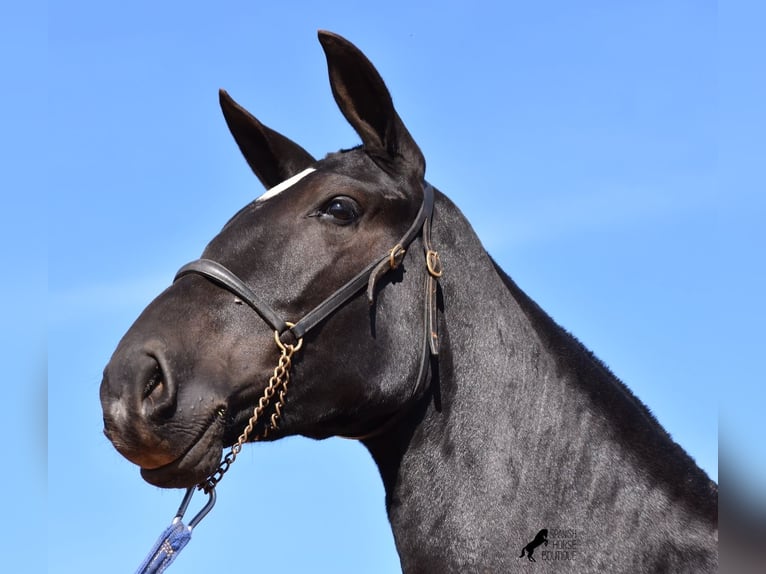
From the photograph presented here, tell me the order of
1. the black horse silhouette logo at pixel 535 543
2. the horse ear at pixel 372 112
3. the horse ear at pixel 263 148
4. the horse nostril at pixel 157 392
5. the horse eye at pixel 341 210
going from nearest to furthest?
the horse nostril at pixel 157 392 < the black horse silhouette logo at pixel 535 543 < the horse eye at pixel 341 210 < the horse ear at pixel 372 112 < the horse ear at pixel 263 148

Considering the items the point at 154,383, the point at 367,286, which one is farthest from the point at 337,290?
the point at 154,383

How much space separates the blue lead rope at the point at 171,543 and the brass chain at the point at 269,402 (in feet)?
0.40

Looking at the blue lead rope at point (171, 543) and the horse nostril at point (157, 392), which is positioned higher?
the horse nostril at point (157, 392)

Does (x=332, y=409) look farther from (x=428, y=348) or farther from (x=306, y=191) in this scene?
(x=306, y=191)

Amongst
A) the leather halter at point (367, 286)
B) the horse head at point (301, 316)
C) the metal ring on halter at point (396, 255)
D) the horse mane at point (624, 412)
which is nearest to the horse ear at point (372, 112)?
the horse head at point (301, 316)

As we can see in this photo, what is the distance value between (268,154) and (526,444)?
2.68 meters

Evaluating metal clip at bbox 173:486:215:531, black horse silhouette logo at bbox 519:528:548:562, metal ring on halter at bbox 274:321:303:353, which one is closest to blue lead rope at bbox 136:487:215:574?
metal clip at bbox 173:486:215:531

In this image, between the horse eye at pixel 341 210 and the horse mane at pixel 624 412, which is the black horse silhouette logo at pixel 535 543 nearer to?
the horse mane at pixel 624 412

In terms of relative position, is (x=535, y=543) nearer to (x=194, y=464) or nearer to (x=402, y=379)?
(x=402, y=379)

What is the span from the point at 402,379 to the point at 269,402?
0.79 m

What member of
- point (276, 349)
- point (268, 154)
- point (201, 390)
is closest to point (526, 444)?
point (276, 349)

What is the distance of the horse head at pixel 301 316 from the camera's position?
15.3 ft

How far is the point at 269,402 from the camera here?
498cm

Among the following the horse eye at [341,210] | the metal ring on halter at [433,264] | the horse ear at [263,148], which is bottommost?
the metal ring on halter at [433,264]
